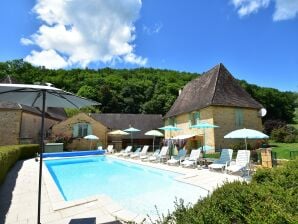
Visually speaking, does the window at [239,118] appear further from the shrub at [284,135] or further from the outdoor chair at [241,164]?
the outdoor chair at [241,164]

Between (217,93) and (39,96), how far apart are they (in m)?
18.7

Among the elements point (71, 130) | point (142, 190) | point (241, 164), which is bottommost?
point (142, 190)

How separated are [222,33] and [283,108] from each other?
141 ft

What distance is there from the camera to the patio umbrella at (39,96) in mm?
4797

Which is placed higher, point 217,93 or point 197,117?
point 217,93

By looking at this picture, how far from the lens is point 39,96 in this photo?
575cm

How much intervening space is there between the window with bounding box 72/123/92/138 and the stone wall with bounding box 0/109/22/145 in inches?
280

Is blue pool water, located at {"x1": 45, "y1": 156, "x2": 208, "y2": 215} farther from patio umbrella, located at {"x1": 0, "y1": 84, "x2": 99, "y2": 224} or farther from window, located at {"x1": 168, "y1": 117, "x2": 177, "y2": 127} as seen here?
window, located at {"x1": 168, "y1": 117, "x2": 177, "y2": 127}

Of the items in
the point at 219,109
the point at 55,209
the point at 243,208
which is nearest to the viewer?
the point at 243,208

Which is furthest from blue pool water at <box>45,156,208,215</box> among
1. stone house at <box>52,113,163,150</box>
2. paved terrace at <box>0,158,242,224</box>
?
stone house at <box>52,113,163,150</box>

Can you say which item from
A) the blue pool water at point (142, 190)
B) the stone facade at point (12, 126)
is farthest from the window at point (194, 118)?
the stone facade at point (12, 126)

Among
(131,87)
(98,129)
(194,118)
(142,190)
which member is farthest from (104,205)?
(131,87)

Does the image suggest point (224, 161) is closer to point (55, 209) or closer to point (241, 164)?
point (241, 164)

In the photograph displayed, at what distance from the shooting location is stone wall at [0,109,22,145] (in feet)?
85.6
